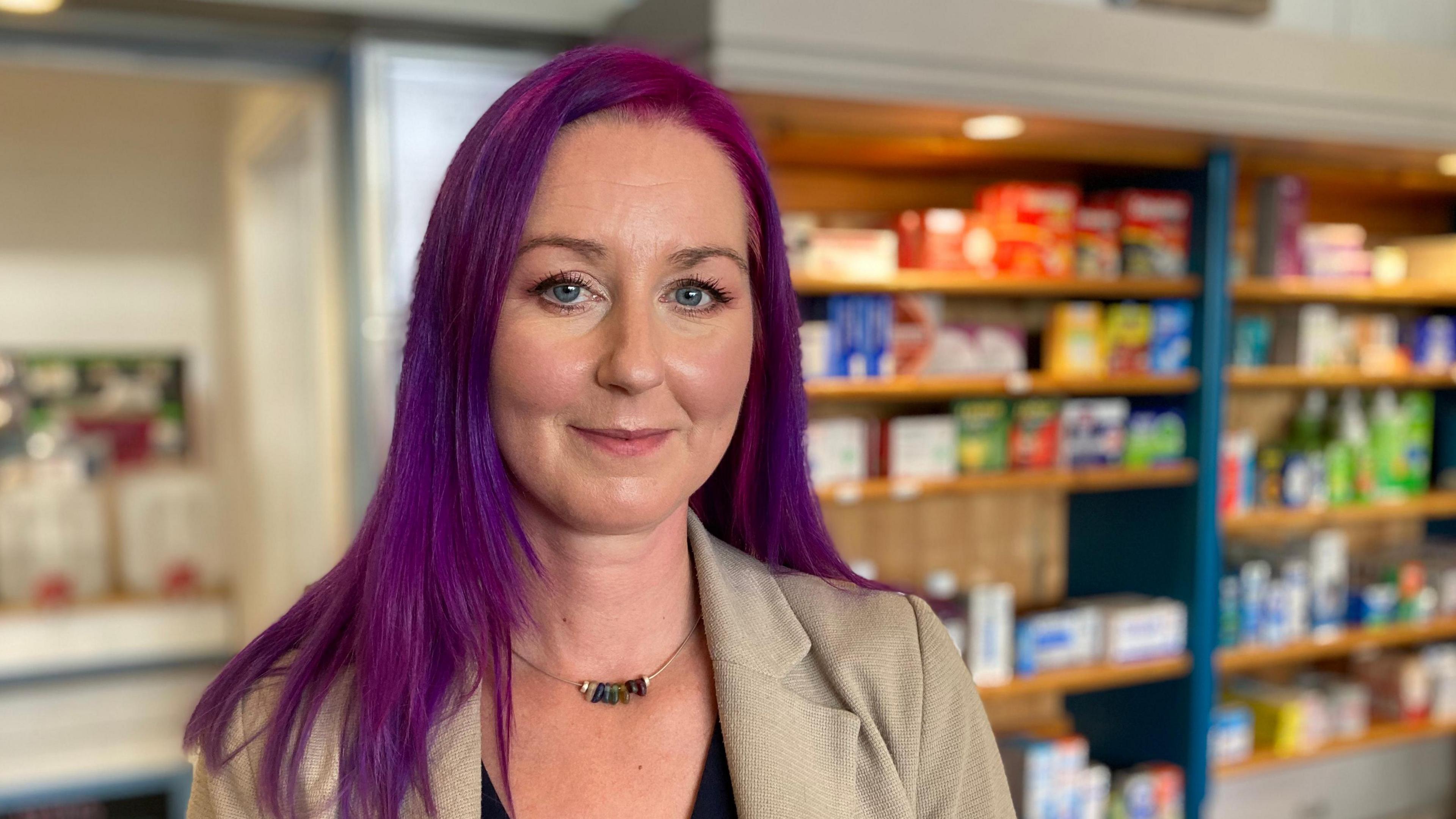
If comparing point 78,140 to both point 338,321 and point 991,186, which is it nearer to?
point 338,321

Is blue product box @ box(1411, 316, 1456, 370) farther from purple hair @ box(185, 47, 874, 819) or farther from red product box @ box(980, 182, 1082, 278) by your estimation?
purple hair @ box(185, 47, 874, 819)

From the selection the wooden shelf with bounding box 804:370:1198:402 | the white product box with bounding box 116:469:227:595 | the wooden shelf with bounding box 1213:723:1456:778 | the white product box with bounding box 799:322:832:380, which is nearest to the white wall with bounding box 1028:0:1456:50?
the wooden shelf with bounding box 804:370:1198:402

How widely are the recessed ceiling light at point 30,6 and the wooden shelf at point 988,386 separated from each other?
1678 mm

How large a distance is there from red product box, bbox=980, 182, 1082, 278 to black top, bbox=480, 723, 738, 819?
204 centimetres

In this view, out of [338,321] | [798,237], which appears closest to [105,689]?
[338,321]

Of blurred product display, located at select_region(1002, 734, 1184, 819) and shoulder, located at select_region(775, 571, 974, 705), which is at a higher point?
shoulder, located at select_region(775, 571, 974, 705)

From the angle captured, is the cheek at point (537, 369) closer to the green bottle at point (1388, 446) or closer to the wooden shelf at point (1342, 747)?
the wooden shelf at point (1342, 747)

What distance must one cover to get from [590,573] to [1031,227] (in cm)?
214

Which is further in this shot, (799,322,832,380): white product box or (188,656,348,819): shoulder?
(799,322,832,380): white product box

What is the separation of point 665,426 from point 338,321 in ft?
6.02

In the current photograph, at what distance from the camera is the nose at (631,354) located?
36.3 inches

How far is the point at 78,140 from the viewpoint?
405 centimetres

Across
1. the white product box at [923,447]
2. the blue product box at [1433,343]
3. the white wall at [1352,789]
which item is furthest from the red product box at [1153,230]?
the white wall at [1352,789]

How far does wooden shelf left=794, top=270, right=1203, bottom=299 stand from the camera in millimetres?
2650
